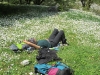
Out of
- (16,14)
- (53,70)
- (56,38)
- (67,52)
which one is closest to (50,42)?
(56,38)

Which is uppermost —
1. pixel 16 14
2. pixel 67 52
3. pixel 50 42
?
pixel 16 14

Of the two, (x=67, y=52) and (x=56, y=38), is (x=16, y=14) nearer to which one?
(x=56, y=38)

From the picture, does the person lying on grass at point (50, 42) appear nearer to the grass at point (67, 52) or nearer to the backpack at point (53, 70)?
the grass at point (67, 52)

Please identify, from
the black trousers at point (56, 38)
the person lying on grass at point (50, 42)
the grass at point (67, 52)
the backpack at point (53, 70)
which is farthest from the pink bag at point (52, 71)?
the black trousers at point (56, 38)

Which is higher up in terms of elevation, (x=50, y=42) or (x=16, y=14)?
(x=16, y=14)

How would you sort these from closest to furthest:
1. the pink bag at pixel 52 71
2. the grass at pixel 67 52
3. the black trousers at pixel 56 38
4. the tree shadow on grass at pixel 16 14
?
the pink bag at pixel 52 71 → the grass at pixel 67 52 → the black trousers at pixel 56 38 → the tree shadow on grass at pixel 16 14

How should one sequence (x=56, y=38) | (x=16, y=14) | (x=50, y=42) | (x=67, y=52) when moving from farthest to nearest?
(x=16, y=14), (x=56, y=38), (x=50, y=42), (x=67, y=52)

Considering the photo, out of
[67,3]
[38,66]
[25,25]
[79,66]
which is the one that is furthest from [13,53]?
[67,3]

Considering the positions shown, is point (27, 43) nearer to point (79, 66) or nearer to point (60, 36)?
point (60, 36)

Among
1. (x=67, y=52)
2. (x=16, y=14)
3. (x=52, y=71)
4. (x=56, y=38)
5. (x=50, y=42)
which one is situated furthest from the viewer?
(x=16, y=14)

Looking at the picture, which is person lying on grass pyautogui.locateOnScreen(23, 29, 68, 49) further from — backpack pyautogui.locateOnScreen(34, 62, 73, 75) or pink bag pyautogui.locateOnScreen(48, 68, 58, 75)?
pink bag pyautogui.locateOnScreen(48, 68, 58, 75)

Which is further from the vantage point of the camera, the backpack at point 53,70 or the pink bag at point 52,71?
the pink bag at point 52,71

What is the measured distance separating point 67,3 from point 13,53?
92.5 ft

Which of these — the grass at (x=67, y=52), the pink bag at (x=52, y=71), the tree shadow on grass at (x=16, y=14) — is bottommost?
the grass at (x=67, y=52)
